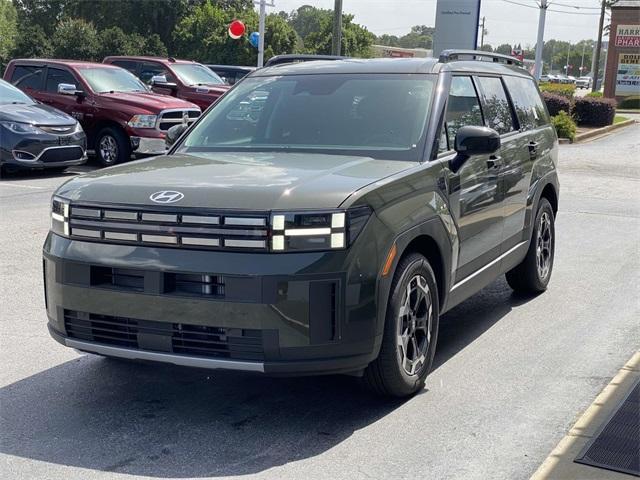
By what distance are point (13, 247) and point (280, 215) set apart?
5.51m

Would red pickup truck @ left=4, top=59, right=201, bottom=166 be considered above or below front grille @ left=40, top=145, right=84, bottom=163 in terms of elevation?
above

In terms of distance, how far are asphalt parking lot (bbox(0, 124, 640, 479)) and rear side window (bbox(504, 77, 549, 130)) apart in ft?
4.89

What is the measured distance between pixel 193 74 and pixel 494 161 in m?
15.0

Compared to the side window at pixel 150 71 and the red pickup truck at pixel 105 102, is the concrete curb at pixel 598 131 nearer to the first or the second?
the side window at pixel 150 71

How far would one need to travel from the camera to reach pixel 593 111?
29.6 meters

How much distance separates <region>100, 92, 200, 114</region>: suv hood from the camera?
52.2ft

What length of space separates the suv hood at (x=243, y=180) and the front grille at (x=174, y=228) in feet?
0.20

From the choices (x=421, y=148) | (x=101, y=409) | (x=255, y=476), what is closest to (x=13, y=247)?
(x=101, y=409)

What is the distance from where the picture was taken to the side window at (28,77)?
17.2 m

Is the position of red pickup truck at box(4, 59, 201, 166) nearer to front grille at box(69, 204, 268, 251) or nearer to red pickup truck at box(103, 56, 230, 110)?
red pickup truck at box(103, 56, 230, 110)

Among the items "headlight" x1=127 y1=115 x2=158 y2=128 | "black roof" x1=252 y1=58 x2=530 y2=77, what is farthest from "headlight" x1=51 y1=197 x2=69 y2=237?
"headlight" x1=127 y1=115 x2=158 y2=128

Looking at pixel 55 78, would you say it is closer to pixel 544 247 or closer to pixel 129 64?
pixel 129 64

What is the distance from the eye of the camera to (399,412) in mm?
4738

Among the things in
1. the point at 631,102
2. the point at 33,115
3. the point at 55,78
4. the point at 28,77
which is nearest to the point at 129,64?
the point at 28,77
